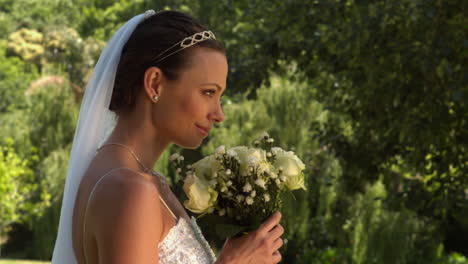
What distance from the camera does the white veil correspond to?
1.74 meters

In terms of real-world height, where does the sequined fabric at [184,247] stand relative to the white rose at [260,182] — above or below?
below

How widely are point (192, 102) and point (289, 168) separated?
37 centimetres

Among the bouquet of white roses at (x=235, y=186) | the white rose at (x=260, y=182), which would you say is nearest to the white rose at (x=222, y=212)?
the bouquet of white roses at (x=235, y=186)

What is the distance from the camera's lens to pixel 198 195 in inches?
66.6

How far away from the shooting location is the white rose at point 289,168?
182 cm

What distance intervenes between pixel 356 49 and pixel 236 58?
2080 mm

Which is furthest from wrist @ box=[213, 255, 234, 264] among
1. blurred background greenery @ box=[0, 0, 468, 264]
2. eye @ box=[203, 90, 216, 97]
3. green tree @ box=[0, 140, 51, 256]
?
green tree @ box=[0, 140, 51, 256]

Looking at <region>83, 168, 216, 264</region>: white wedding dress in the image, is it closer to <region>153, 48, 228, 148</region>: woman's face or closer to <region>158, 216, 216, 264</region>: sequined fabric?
<region>158, 216, 216, 264</region>: sequined fabric

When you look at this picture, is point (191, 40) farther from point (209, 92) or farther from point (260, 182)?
point (260, 182)

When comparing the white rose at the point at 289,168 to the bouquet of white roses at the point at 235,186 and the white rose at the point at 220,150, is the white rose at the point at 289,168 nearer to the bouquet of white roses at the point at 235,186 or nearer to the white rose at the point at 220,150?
the bouquet of white roses at the point at 235,186

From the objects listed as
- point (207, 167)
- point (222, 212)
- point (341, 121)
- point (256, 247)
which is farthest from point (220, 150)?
point (341, 121)

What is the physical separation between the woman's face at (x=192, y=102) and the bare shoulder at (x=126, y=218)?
22 centimetres

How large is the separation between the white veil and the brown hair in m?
0.05

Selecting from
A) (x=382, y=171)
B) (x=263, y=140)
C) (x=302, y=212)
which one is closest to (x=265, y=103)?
(x=302, y=212)
